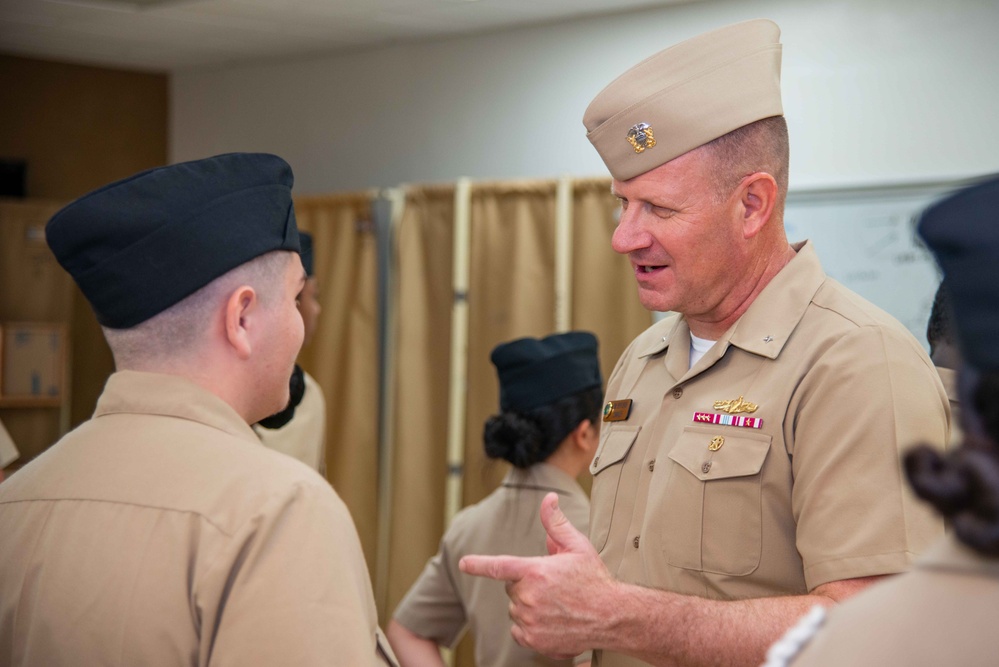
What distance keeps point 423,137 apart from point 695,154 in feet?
11.6

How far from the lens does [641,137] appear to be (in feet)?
6.04

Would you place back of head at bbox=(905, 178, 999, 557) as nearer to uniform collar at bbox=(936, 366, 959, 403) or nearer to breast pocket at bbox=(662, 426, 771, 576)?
breast pocket at bbox=(662, 426, 771, 576)

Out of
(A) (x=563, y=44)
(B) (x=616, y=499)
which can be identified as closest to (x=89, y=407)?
(A) (x=563, y=44)

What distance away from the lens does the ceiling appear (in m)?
4.55

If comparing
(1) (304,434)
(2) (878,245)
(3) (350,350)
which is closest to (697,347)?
(1) (304,434)

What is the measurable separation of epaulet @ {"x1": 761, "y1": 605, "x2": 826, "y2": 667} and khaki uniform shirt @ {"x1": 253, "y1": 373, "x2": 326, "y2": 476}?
9.18 feet

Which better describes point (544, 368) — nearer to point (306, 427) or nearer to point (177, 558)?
point (306, 427)

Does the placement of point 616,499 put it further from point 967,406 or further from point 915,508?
point 967,406

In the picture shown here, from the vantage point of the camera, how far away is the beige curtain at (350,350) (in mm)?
4938

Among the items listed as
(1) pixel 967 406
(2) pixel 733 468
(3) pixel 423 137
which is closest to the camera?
(1) pixel 967 406

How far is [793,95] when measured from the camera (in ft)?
13.6

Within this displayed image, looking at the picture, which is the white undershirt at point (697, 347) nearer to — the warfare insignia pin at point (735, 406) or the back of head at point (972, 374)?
the warfare insignia pin at point (735, 406)

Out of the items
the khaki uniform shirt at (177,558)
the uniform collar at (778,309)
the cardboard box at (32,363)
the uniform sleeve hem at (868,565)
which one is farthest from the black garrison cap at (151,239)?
the cardboard box at (32,363)

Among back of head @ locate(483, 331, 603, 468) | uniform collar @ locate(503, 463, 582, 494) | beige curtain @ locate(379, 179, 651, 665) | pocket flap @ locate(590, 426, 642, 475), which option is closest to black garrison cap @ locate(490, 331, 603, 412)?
back of head @ locate(483, 331, 603, 468)
